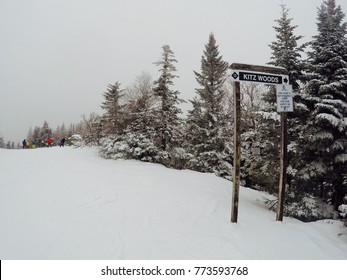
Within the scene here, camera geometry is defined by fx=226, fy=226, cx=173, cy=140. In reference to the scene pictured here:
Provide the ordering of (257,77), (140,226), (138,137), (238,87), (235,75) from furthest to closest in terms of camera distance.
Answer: (138,137) → (257,77) → (238,87) → (235,75) → (140,226)

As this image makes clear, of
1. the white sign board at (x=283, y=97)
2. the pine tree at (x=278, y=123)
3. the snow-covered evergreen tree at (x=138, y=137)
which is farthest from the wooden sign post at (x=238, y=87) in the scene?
the snow-covered evergreen tree at (x=138, y=137)

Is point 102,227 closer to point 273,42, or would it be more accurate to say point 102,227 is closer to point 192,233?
point 192,233

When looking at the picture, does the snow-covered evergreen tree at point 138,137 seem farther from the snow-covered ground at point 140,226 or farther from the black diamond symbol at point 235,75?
the black diamond symbol at point 235,75

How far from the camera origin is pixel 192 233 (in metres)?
5.23

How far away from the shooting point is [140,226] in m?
Result: 5.46

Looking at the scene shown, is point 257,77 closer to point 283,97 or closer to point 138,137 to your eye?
point 283,97

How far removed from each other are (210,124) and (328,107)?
366 inches

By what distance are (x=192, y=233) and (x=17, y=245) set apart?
363cm

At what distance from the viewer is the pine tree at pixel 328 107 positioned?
956 centimetres

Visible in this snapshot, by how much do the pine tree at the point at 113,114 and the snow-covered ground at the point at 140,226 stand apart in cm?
800

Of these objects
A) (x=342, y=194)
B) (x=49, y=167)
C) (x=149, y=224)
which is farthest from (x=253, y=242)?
(x=49, y=167)

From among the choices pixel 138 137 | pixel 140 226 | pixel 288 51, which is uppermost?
pixel 288 51

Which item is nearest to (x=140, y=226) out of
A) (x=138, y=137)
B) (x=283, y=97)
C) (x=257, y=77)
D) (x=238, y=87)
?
(x=238, y=87)

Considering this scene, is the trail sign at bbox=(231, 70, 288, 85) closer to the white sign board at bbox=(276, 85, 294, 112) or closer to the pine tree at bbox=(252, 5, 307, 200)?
the white sign board at bbox=(276, 85, 294, 112)
